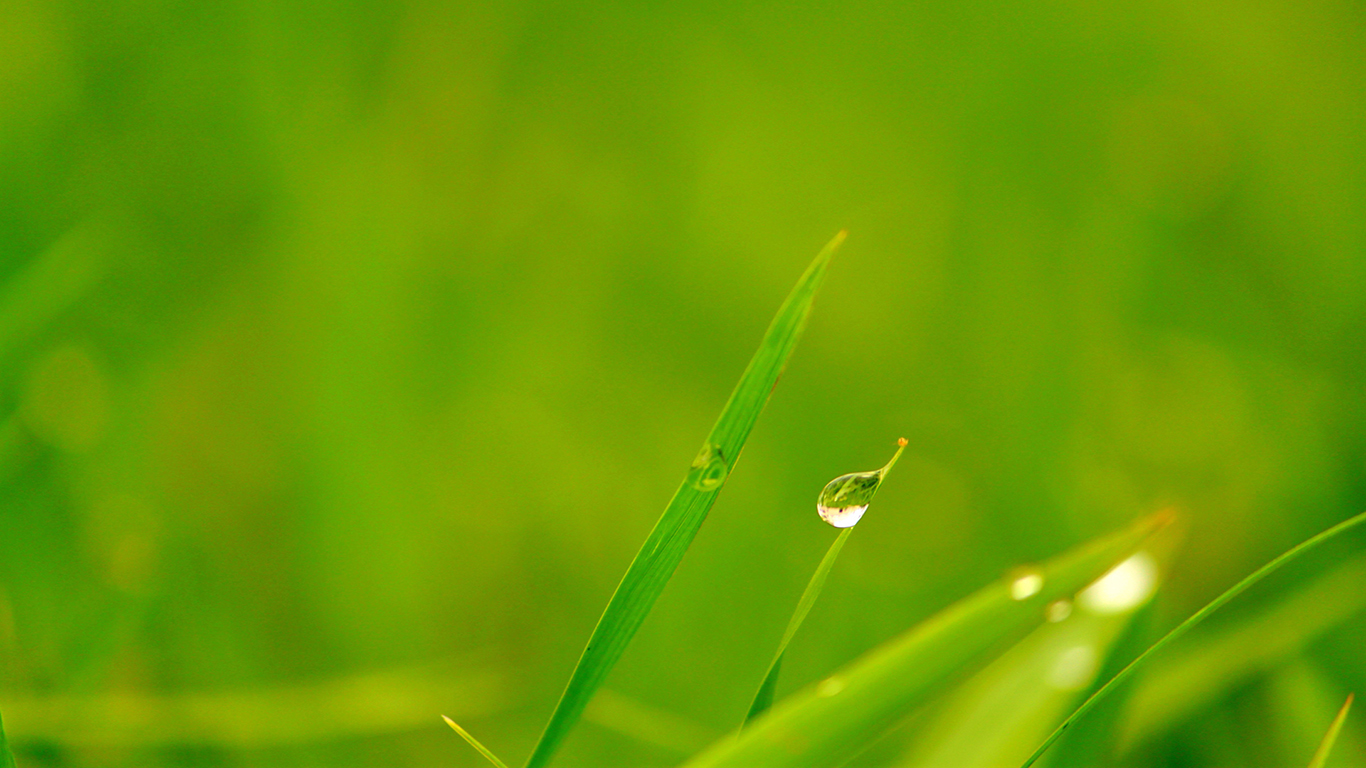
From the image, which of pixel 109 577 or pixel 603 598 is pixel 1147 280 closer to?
pixel 603 598

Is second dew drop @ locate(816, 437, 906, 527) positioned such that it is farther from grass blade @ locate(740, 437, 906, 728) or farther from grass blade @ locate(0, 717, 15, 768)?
grass blade @ locate(0, 717, 15, 768)

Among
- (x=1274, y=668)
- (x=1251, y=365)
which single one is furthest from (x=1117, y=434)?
(x=1274, y=668)

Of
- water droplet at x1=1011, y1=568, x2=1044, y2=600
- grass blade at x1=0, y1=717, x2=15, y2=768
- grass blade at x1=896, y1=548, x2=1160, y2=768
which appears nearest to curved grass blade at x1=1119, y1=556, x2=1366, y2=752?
grass blade at x1=896, y1=548, x2=1160, y2=768

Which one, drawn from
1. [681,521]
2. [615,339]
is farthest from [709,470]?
[615,339]

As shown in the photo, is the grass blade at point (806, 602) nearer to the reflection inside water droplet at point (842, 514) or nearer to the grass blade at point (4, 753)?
the reflection inside water droplet at point (842, 514)

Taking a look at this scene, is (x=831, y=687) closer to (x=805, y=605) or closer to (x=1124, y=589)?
(x=805, y=605)
